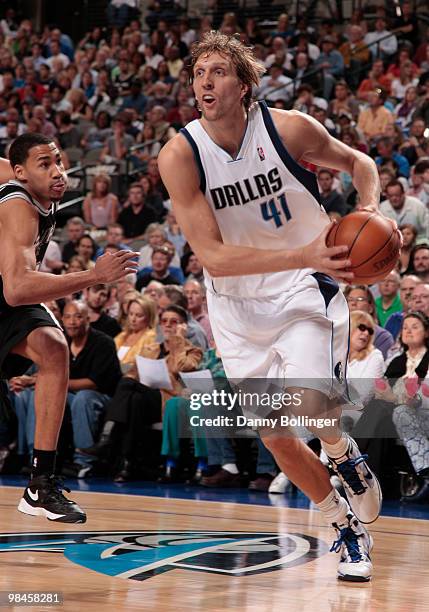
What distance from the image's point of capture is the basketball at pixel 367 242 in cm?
346

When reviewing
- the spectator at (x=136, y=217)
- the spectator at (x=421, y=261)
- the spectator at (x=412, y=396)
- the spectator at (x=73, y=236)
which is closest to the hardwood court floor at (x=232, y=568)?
the spectator at (x=412, y=396)

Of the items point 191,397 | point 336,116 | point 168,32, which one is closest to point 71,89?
point 168,32

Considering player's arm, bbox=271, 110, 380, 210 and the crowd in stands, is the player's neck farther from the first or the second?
the crowd in stands

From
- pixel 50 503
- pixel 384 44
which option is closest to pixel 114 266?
pixel 50 503

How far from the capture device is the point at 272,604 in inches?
138

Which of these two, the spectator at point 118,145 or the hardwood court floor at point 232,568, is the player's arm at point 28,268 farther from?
the spectator at point 118,145

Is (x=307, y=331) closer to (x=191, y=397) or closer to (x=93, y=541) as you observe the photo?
(x=93, y=541)

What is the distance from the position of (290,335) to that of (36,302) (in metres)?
1.06

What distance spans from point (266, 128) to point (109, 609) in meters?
1.91

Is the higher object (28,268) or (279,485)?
(28,268)

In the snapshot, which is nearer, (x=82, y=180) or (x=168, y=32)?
(x=82, y=180)

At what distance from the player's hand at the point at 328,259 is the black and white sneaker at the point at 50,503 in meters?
1.56

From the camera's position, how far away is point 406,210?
29.6 feet

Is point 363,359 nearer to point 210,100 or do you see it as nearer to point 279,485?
point 279,485
